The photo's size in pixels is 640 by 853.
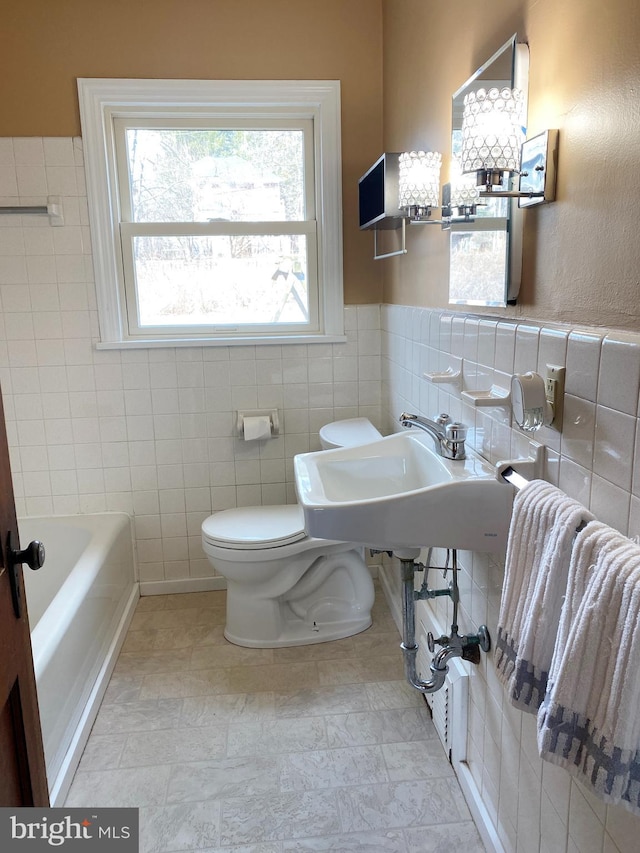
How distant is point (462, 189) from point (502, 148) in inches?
12.4

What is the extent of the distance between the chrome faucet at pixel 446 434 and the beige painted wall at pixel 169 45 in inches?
64.0

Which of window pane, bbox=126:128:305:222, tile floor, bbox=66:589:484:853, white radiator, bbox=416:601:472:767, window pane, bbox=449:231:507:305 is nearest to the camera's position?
window pane, bbox=449:231:507:305

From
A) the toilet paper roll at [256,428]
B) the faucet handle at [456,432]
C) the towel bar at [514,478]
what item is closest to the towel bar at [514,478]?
the towel bar at [514,478]

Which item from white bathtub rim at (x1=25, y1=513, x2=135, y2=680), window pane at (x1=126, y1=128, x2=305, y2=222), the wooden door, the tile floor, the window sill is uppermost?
window pane at (x1=126, y1=128, x2=305, y2=222)

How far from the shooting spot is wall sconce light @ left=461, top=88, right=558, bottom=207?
3.94 ft

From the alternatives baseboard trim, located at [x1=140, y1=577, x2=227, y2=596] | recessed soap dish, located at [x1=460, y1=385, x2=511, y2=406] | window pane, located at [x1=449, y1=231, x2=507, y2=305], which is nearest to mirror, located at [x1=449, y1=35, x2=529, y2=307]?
window pane, located at [x1=449, y1=231, x2=507, y2=305]

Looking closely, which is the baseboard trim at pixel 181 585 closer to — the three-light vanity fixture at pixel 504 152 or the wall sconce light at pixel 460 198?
the wall sconce light at pixel 460 198

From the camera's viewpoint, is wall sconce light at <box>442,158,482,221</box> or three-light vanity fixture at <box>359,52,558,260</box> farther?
wall sconce light at <box>442,158,482,221</box>

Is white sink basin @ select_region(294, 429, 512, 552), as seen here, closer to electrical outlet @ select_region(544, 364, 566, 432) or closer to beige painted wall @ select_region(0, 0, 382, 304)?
electrical outlet @ select_region(544, 364, 566, 432)

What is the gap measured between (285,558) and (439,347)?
0.97 metres

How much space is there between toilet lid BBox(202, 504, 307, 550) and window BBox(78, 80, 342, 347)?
2.39ft

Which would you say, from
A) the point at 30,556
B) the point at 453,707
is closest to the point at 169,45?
the point at 30,556

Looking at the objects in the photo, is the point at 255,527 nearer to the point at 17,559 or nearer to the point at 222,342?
the point at 222,342

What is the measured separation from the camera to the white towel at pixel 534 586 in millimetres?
940
